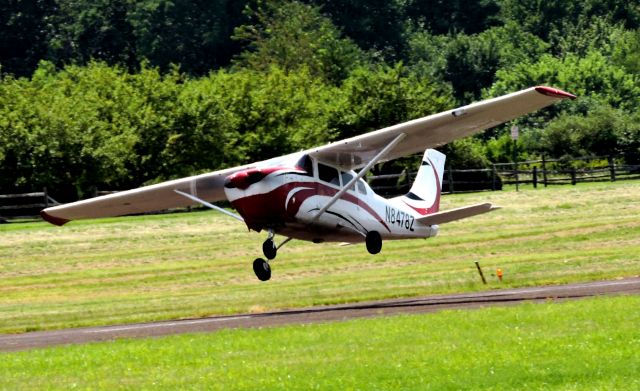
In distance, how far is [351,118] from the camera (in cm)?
6438

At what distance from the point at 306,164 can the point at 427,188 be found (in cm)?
538

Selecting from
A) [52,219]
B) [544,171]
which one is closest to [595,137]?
[544,171]

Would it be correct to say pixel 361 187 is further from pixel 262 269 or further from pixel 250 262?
pixel 250 262

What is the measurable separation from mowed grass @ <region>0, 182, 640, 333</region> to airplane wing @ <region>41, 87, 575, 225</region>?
2.19 metres

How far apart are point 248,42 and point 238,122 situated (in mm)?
55666

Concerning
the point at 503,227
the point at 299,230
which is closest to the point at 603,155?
the point at 503,227

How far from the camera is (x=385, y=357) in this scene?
20.5 m

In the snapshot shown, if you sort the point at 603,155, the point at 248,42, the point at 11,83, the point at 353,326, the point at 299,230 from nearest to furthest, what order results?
the point at 353,326 → the point at 299,230 → the point at 11,83 → the point at 603,155 → the point at 248,42

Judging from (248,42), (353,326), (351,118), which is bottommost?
(353,326)

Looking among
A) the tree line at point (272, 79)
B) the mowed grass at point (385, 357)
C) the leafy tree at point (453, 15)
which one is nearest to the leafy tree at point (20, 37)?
the tree line at point (272, 79)

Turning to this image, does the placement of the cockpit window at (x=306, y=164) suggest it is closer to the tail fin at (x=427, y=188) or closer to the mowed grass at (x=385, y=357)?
the tail fin at (x=427, y=188)

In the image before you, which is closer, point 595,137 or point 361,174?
point 361,174

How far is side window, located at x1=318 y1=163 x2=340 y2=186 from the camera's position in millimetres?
29688

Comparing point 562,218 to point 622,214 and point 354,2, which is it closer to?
point 622,214
